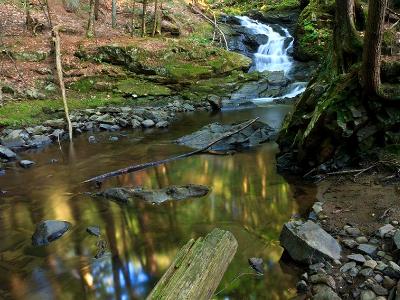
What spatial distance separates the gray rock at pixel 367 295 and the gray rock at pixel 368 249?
0.82m

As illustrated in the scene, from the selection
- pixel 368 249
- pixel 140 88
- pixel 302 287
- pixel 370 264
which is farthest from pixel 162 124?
pixel 370 264

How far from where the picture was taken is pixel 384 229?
18.4 ft

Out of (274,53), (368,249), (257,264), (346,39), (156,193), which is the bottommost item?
(156,193)

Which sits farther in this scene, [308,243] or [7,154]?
[7,154]

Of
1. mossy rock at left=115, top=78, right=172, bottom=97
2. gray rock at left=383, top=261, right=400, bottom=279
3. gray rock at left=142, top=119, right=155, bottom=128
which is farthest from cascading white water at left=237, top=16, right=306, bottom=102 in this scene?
gray rock at left=383, top=261, right=400, bottom=279

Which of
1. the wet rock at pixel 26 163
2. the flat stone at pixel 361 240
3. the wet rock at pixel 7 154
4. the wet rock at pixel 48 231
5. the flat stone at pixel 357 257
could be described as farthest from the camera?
the wet rock at pixel 7 154

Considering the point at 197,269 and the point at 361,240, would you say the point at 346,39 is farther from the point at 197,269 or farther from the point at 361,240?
the point at 197,269

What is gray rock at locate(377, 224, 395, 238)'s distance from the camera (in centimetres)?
551

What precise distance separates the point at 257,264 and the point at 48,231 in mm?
3569

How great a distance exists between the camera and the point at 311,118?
29.0ft

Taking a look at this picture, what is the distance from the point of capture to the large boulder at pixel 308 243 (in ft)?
17.3

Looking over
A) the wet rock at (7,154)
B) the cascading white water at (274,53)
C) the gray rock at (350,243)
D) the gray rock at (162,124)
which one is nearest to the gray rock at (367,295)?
the gray rock at (350,243)

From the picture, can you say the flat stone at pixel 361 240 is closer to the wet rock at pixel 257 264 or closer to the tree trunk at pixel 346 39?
the wet rock at pixel 257 264

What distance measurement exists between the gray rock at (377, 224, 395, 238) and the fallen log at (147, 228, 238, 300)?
2.09m
